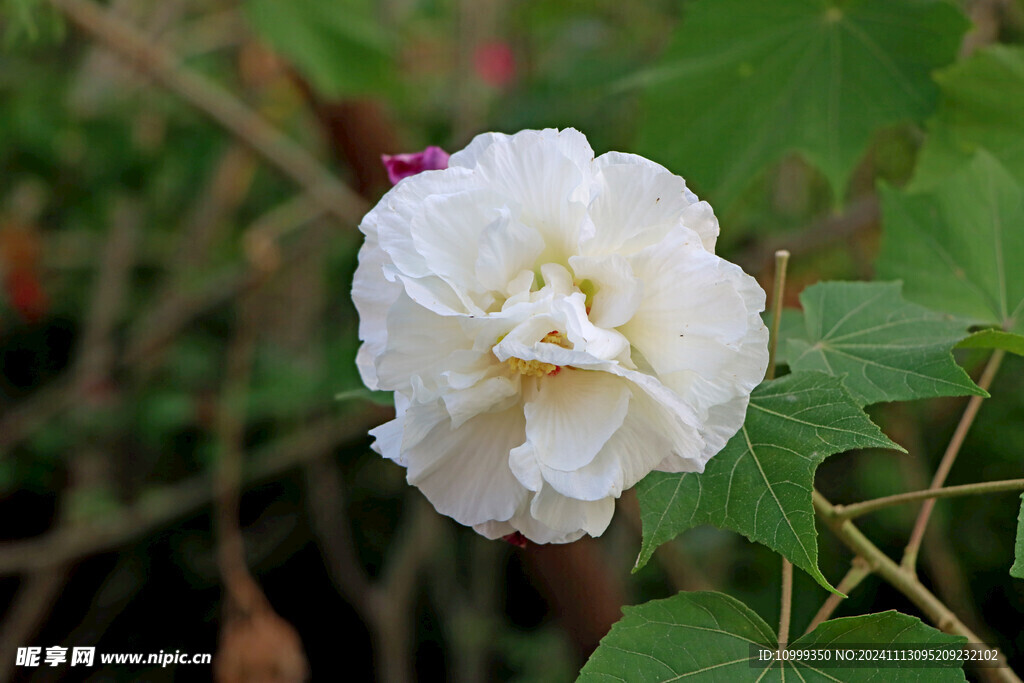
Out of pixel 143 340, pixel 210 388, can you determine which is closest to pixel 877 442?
pixel 143 340

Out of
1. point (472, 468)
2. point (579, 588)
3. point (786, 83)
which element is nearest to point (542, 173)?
point (472, 468)

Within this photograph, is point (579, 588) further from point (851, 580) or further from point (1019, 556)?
point (1019, 556)

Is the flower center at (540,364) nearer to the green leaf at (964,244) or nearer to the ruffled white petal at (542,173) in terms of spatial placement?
the ruffled white petal at (542,173)

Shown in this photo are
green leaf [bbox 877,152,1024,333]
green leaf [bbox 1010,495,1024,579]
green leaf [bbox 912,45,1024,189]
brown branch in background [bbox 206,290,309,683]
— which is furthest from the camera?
brown branch in background [bbox 206,290,309,683]

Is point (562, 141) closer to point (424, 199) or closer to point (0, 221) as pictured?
point (424, 199)

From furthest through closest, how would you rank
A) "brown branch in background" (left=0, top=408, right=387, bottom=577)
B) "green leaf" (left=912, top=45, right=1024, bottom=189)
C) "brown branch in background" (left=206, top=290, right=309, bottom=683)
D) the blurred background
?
"brown branch in background" (left=0, top=408, right=387, bottom=577), the blurred background, "brown branch in background" (left=206, top=290, right=309, bottom=683), "green leaf" (left=912, top=45, right=1024, bottom=189)

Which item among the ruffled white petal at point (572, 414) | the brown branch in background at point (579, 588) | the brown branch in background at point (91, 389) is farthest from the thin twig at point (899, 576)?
the brown branch in background at point (91, 389)

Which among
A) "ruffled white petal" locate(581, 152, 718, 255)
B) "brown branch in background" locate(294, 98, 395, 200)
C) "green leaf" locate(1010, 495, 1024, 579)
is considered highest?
"brown branch in background" locate(294, 98, 395, 200)

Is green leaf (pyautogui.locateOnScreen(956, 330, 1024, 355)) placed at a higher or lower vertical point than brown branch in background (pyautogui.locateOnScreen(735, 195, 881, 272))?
lower

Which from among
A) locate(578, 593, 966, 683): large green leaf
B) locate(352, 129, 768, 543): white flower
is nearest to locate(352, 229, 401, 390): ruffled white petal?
locate(352, 129, 768, 543): white flower

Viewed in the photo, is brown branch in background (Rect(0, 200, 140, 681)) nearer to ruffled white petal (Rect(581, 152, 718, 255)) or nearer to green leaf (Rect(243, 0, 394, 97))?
green leaf (Rect(243, 0, 394, 97))
